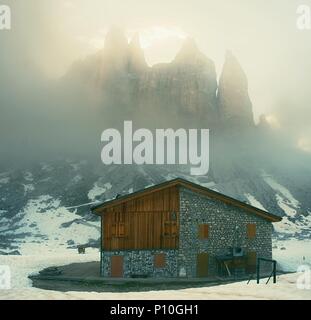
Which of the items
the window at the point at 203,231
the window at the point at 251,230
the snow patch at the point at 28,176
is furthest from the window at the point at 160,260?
the snow patch at the point at 28,176

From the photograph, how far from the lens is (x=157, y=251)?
122 feet

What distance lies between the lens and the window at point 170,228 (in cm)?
3734

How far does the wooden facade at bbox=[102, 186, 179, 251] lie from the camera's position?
37031mm

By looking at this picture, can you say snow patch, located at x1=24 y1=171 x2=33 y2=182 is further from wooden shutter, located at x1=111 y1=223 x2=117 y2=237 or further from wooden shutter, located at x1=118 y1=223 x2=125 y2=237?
wooden shutter, located at x1=118 y1=223 x2=125 y2=237

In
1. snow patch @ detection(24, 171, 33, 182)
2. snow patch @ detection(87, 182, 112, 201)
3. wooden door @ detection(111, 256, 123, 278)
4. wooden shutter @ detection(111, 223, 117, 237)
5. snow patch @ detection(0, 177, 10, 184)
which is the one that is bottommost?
wooden door @ detection(111, 256, 123, 278)

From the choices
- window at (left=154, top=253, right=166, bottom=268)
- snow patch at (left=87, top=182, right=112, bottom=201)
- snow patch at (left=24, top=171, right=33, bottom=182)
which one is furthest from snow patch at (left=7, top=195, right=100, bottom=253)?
window at (left=154, top=253, right=166, bottom=268)

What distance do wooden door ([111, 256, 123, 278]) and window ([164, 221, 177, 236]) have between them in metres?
4.15

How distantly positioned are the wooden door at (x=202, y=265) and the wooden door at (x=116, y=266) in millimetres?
6207

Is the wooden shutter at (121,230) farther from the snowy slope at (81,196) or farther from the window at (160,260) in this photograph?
the snowy slope at (81,196)

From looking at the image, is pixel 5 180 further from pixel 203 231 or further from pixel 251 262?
pixel 251 262

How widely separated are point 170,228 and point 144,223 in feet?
6.97
